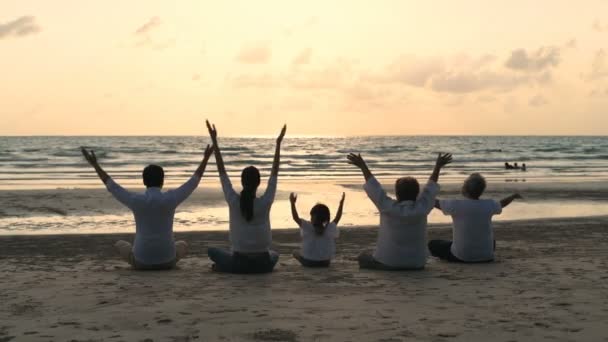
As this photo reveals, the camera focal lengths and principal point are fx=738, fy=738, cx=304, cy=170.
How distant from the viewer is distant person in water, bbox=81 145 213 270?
27.3 feet

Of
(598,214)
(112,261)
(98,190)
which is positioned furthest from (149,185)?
(98,190)

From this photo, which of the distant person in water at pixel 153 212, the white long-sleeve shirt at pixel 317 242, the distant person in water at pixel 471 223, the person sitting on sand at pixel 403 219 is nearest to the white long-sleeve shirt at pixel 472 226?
the distant person in water at pixel 471 223

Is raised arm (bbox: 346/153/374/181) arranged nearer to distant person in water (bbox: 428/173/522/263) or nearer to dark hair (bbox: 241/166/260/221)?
dark hair (bbox: 241/166/260/221)

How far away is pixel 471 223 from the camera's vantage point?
9.08 m

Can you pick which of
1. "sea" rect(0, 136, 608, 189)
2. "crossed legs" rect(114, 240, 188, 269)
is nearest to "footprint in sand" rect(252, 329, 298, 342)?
"crossed legs" rect(114, 240, 188, 269)

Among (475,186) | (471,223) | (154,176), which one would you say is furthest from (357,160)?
(154,176)

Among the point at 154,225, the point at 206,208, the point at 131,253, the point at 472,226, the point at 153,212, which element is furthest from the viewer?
the point at 206,208

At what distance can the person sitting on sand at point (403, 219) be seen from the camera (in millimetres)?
8180

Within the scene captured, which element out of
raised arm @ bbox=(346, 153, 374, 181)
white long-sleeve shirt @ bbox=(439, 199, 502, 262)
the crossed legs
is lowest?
the crossed legs

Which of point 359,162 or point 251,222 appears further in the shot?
point 251,222

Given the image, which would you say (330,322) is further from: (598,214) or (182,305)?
(598,214)

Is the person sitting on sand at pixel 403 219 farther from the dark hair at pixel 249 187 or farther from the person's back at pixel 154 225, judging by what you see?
the person's back at pixel 154 225

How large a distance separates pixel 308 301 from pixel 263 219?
1732 mm

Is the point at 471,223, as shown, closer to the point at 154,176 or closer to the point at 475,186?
the point at 475,186
